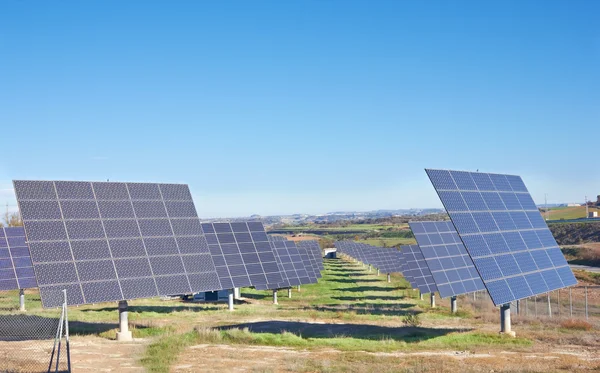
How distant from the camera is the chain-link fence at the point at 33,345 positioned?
18181 mm

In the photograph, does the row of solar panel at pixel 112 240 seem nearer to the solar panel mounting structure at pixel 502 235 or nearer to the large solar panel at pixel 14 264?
the solar panel mounting structure at pixel 502 235

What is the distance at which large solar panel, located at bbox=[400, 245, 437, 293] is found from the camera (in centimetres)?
4120

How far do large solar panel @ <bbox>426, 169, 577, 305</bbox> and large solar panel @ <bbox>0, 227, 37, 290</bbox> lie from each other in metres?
25.1

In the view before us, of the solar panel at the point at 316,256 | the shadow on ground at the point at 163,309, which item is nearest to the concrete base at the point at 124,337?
the shadow on ground at the point at 163,309

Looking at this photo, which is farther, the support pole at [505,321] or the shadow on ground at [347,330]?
the shadow on ground at [347,330]

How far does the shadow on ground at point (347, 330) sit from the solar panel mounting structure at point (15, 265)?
1611 centimetres

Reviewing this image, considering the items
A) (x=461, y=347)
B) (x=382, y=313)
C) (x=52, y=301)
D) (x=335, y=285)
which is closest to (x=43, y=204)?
(x=52, y=301)

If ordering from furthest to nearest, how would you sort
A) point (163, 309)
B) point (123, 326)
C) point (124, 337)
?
point (163, 309) → point (123, 326) → point (124, 337)

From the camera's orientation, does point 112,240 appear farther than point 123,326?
Yes

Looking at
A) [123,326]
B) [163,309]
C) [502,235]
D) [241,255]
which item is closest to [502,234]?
[502,235]

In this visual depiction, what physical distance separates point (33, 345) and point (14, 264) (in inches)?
711

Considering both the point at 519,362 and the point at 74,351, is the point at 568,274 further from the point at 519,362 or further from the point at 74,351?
the point at 74,351

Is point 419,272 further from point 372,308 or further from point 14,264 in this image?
point 14,264

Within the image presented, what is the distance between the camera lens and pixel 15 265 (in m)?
39.3
